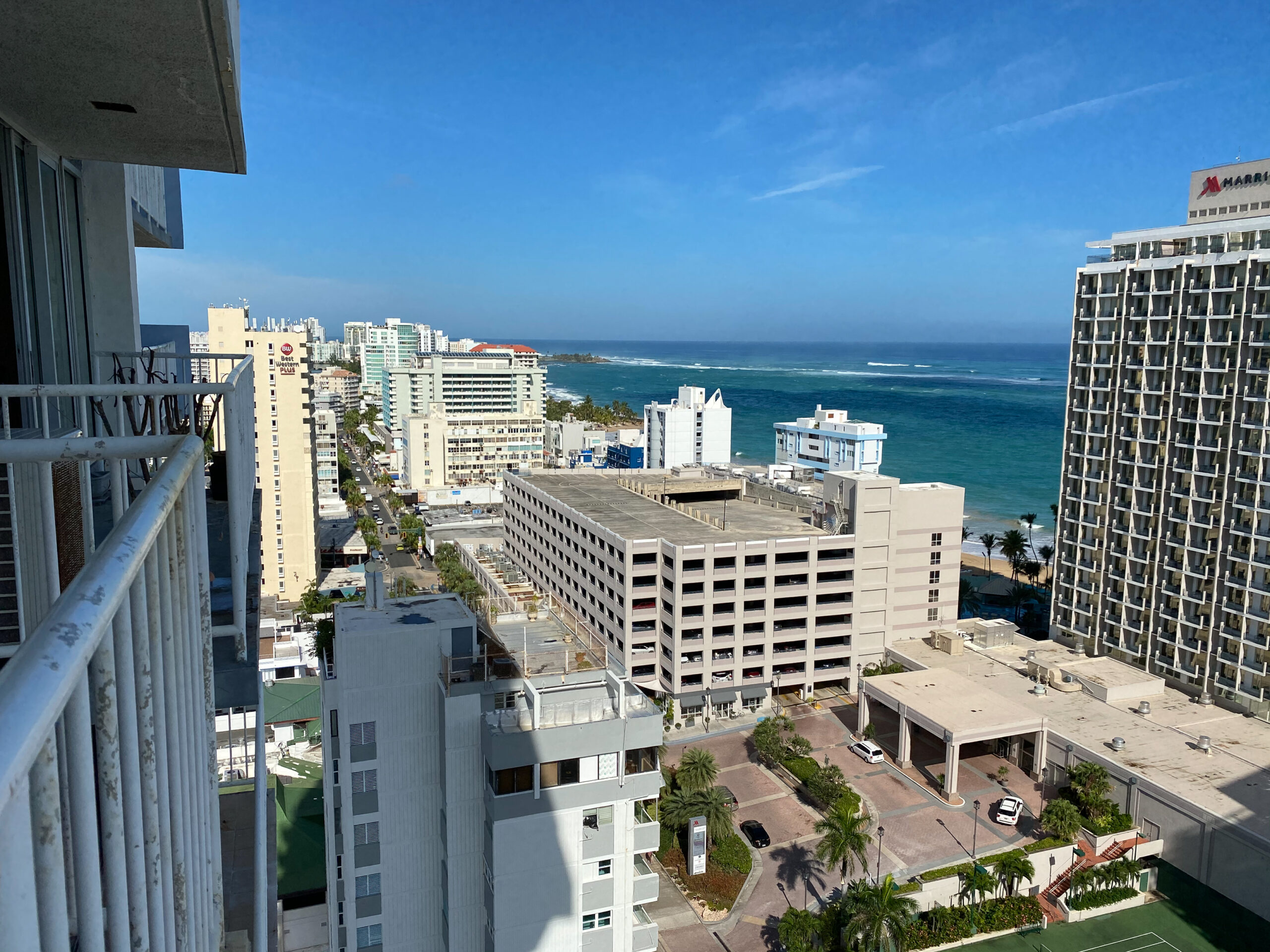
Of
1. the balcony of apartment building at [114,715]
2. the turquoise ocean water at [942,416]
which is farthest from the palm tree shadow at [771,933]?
the turquoise ocean water at [942,416]

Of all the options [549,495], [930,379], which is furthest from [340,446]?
[930,379]

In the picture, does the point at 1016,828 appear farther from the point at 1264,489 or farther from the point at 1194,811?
the point at 1264,489

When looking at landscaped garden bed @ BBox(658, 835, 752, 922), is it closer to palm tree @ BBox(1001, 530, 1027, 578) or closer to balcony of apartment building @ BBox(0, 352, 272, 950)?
balcony of apartment building @ BBox(0, 352, 272, 950)

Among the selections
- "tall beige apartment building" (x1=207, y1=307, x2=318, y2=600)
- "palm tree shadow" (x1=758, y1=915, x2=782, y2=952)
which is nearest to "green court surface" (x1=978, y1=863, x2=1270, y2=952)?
"palm tree shadow" (x1=758, y1=915, x2=782, y2=952)

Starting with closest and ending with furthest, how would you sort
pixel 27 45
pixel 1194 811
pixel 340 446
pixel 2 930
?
pixel 2 930, pixel 27 45, pixel 1194 811, pixel 340 446

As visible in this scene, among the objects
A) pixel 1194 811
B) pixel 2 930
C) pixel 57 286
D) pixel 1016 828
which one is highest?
pixel 57 286

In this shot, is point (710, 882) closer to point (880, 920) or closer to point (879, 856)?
point (879, 856)

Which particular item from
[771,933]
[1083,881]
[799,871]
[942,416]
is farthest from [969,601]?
[942,416]
